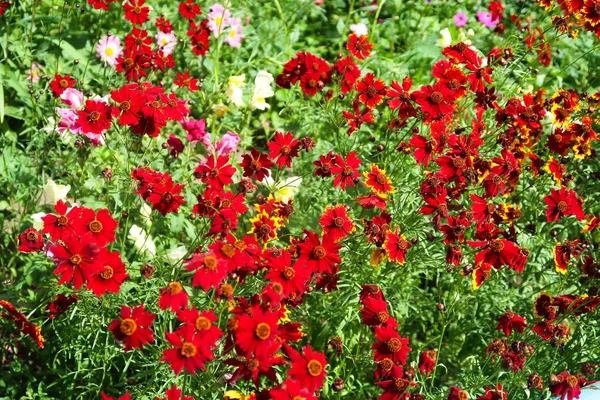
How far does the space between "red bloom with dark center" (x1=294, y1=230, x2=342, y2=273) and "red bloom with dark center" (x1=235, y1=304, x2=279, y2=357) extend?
366 millimetres

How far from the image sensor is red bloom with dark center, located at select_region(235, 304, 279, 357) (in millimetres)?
1898

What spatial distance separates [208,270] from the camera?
202 centimetres

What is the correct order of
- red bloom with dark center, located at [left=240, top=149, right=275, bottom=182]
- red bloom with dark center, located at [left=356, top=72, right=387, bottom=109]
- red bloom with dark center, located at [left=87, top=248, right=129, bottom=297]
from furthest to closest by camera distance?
red bloom with dark center, located at [left=356, top=72, right=387, bottom=109]
red bloom with dark center, located at [left=240, top=149, right=275, bottom=182]
red bloom with dark center, located at [left=87, top=248, right=129, bottom=297]

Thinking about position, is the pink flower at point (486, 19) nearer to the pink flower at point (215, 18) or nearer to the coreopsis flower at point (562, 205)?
the pink flower at point (215, 18)

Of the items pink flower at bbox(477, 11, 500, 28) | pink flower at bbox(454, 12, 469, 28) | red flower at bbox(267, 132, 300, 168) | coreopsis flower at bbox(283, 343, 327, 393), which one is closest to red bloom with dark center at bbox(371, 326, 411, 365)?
coreopsis flower at bbox(283, 343, 327, 393)

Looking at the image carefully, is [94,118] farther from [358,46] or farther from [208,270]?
[358,46]

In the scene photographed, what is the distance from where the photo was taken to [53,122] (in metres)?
3.35

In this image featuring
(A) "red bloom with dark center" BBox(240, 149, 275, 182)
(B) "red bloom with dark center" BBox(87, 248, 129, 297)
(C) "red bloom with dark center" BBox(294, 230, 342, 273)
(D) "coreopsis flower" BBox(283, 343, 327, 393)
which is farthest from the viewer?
(A) "red bloom with dark center" BBox(240, 149, 275, 182)

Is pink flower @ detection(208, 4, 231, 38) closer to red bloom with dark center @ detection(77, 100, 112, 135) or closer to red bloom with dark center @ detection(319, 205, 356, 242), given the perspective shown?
red bloom with dark center @ detection(77, 100, 112, 135)

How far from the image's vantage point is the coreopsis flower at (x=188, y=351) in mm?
1859

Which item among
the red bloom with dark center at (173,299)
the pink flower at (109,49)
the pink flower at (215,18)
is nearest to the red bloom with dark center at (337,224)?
the red bloom with dark center at (173,299)

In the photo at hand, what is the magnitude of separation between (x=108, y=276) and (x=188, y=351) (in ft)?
1.39

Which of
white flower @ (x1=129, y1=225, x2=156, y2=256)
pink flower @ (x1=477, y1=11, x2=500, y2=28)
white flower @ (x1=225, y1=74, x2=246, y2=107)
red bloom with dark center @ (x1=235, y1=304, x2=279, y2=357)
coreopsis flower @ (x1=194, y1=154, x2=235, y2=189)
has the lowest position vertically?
white flower @ (x1=129, y1=225, x2=156, y2=256)

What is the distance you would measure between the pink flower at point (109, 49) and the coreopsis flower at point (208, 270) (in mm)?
2311
